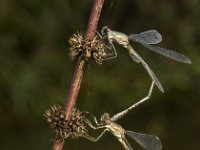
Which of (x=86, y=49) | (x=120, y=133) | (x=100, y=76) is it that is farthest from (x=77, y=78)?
(x=100, y=76)

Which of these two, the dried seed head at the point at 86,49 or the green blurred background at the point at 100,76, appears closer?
the dried seed head at the point at 86,49

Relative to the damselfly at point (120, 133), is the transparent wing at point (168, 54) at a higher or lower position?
higher

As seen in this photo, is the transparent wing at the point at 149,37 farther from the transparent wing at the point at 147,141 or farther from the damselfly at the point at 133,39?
the transparent wing at the point at 147,141

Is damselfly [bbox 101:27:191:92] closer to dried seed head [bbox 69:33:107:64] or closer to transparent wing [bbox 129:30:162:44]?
transparent wing [bbox 129:30:162:44]

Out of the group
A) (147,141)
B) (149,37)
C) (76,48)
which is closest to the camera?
(76,48)

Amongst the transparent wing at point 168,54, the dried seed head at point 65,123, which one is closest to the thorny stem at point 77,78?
the dried seed head at point 65,123

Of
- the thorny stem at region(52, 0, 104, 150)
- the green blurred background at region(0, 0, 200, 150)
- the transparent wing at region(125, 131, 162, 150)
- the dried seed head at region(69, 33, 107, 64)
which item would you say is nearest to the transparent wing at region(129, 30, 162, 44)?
the transparent wing at region(125, 131, 162, 150)

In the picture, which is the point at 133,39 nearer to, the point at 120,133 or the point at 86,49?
the point at 120,133
